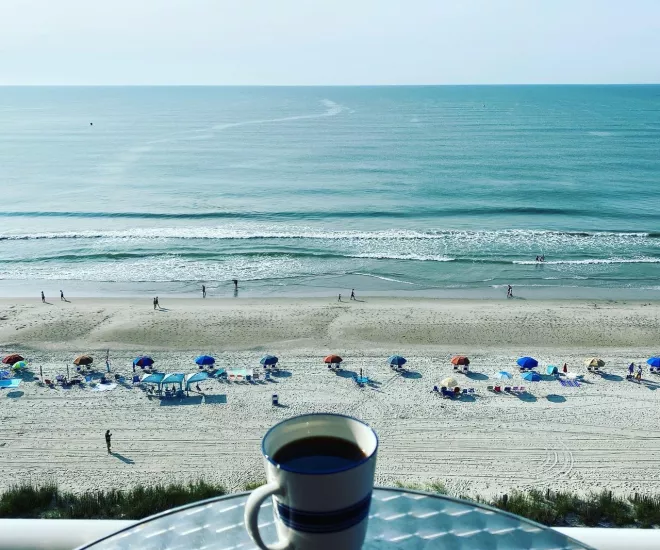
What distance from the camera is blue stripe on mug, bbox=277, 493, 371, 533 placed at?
2221mm

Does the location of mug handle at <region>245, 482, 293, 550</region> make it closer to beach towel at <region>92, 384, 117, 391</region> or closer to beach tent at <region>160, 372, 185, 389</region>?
beach tent at <region>160, 372, 185, 389</region>

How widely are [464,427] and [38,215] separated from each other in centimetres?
3987

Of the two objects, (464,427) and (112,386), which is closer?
(464,427)

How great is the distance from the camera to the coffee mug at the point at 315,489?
218 cm

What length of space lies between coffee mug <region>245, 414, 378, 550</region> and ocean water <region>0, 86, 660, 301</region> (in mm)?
28949

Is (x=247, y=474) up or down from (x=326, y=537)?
down

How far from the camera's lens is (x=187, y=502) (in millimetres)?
13117

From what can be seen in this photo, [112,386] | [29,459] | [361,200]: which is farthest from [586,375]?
[361,200]

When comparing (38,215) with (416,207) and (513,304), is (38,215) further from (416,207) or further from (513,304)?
(513,304)

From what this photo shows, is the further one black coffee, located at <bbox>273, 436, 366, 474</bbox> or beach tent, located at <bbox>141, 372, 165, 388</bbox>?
beach tent, located at <bbox>141, 372, 165, 388</bbox>

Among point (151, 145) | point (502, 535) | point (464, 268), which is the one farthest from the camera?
point (151, 145)

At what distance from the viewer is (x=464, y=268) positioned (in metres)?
34.7

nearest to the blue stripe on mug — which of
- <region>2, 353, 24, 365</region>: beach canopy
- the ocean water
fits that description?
<region>2, 353, 24, 365</region>: beach canopy

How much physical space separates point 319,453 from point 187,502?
11.7 metres
